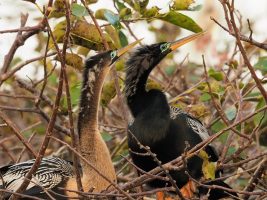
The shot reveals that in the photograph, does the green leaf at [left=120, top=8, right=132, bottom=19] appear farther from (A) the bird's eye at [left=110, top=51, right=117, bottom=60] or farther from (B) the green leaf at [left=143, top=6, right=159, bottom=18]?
(A) the bird's eye at [left=110, top=51, right=117, bottom=60]

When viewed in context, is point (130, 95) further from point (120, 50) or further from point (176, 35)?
point (176, 35)

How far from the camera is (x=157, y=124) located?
13.0 ft

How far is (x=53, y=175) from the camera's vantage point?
146 inches

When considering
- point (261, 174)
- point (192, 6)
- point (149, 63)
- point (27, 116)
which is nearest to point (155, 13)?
point (192, 6)

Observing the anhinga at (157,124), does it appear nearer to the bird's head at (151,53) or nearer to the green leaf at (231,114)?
the bird's head at (151,53)

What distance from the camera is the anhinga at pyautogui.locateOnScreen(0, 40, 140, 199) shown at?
3529mm

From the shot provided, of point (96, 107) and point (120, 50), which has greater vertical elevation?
point (120, 50)

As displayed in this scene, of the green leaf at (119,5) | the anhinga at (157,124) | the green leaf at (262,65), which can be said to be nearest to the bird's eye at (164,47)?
the anhinga at (157,124)

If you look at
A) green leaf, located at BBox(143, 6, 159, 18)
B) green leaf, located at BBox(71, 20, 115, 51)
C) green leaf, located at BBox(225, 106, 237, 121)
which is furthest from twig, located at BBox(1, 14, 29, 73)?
green leaf, located at BBox(225, 106, 237, 121)

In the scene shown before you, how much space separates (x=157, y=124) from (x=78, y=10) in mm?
897

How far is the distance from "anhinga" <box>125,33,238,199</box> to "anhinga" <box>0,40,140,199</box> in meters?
0.36

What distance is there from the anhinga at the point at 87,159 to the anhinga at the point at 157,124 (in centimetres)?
36

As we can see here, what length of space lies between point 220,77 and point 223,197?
69 centimetres

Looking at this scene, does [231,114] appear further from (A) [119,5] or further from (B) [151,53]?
(A) [119,5]
